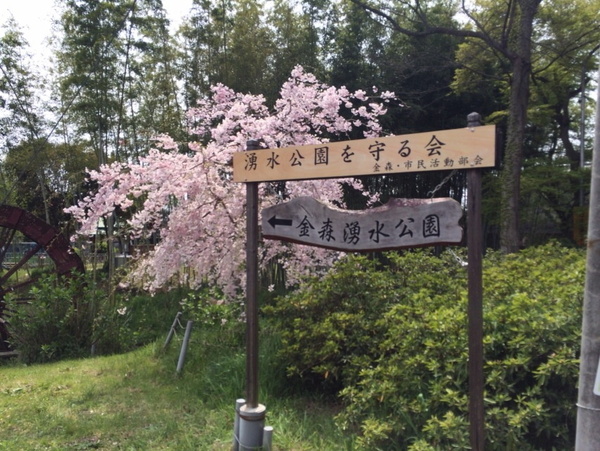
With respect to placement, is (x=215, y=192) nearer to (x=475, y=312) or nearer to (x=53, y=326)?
(x=475, y=312)

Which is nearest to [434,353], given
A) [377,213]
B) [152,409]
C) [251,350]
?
[377,213]

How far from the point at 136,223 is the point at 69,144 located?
10769 mm

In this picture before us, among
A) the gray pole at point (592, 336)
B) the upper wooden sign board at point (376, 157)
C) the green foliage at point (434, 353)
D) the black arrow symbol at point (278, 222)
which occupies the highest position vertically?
the upper wooden sign board at point (376, 157)

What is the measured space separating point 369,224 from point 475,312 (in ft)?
2.37

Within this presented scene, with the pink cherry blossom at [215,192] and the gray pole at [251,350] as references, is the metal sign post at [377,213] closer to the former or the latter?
the gray pole at [251,350]

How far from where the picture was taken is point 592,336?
1771 millimetres

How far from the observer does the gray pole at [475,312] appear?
2.47 metres

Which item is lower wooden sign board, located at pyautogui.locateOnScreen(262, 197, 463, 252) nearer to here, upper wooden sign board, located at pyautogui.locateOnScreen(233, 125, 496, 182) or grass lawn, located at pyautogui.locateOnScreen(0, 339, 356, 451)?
upper wooden sign board, located at pyautogui.locateOnScreen(233, 125, 496, 182)

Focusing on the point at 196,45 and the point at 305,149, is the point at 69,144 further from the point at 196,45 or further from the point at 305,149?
the point at 305,149

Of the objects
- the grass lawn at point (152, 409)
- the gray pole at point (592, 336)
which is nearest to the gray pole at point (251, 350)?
the grass lawn at point (152, 409)

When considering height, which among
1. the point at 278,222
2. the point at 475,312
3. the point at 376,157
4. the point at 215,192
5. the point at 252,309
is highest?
the point at 376,157

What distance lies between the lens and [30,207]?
2114 cm

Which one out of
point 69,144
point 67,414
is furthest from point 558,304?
point 69,144

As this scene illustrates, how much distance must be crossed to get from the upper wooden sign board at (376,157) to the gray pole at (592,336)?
2.09ft
